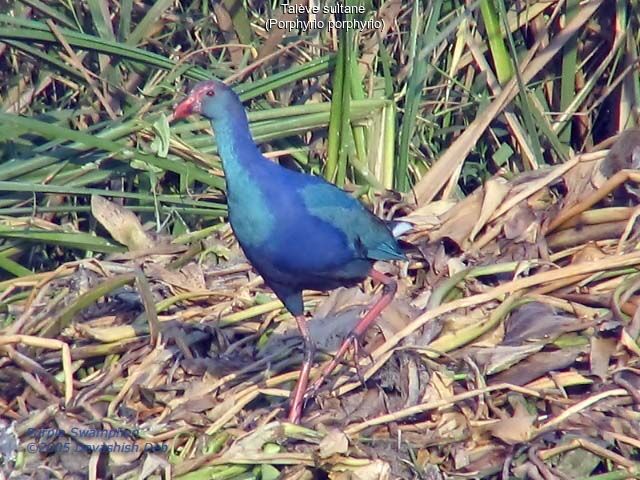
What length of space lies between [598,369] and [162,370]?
1.10 meters

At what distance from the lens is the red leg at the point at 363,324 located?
328 cm

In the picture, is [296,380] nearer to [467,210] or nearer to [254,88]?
[467,210]

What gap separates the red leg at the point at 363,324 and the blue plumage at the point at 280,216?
12 cm

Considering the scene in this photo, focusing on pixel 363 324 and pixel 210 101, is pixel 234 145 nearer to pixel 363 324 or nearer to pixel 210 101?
pixel 210 101

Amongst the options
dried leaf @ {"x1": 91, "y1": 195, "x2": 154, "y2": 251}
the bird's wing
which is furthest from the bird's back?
dried leaf @ {"x1": 91, "y1": 195, "x2": 154, "y2": 251}

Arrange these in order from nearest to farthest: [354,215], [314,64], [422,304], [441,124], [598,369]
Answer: [598,369] < [354,215] < [422,304] < [314,64] < [441,124]

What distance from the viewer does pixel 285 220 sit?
3.08m

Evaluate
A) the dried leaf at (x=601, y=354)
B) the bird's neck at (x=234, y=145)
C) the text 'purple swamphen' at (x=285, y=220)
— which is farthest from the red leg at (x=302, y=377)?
the dried leaf at (x=601, y=354)

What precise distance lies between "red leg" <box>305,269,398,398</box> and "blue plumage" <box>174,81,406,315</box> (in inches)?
4.9

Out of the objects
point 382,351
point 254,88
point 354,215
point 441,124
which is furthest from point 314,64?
point 382,351

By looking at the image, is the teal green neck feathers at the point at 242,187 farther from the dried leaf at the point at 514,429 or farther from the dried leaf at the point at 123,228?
the dried leaf at the point at 123,228

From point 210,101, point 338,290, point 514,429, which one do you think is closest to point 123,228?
point 338,290

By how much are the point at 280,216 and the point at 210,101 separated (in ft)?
1.07

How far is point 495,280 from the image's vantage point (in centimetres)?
360
